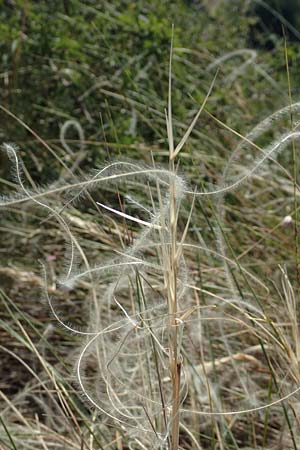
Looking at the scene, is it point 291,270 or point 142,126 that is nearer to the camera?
point 291,270

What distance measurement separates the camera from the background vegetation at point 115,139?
1.75m

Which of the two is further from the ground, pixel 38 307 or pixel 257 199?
pixel 257 199

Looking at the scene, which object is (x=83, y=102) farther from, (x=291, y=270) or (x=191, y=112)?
(x=291, y=270)

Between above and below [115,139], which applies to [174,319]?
above

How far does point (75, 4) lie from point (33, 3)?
0.55 feet

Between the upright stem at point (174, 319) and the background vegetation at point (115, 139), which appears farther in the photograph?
the background vegetation at point (115, 139)

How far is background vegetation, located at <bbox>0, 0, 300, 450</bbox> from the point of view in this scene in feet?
5.74

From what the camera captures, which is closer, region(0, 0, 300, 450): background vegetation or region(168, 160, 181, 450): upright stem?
region(168, 160, 181, 450): upright stem

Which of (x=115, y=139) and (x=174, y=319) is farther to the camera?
(x=115, y=139)

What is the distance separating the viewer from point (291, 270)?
179 centimetres

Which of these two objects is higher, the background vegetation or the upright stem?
the upright stem

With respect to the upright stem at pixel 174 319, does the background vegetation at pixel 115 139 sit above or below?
below

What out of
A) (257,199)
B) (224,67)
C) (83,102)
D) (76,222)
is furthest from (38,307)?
(224,67)

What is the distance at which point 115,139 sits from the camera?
1713 mm
